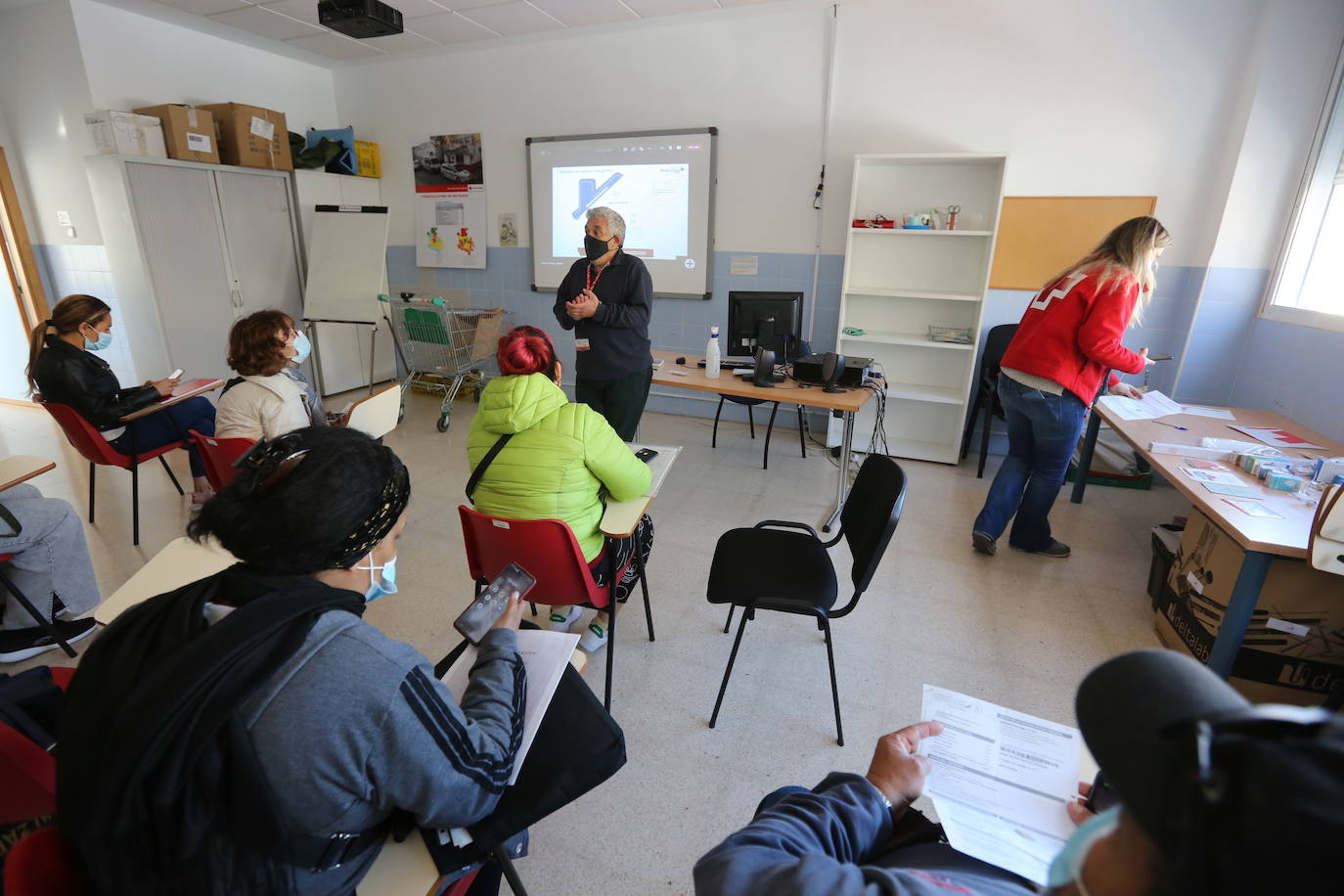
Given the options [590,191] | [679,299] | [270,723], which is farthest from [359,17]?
[270,723]

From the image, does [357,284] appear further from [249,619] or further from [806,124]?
[249,619]

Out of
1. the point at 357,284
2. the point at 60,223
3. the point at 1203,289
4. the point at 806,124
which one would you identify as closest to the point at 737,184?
the point at 806,124

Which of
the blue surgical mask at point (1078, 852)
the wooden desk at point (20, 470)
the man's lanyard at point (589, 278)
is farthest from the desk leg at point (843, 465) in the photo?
the wooden desk at point (20, 470)

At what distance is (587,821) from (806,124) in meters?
4.36

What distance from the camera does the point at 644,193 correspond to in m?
4.87

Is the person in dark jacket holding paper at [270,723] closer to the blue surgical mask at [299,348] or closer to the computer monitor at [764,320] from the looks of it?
the blue surgical mask at [299,348]

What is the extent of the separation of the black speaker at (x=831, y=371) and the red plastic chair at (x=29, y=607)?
129 inches

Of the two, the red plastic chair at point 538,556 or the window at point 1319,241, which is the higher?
the window at point 1319,241

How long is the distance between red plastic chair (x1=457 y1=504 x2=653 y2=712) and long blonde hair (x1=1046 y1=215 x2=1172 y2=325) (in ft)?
7.64

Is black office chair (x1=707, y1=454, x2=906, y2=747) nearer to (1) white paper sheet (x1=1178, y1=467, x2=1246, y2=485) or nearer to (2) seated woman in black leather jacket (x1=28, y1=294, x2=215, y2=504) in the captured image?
(1) white paper sheet (x1=1178, y1=467, x2=1246, y2=485)

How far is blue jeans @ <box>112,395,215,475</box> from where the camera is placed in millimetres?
2990

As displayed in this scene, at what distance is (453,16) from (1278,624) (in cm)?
560

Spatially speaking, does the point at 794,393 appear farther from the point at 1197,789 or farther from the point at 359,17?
the point at 359,17

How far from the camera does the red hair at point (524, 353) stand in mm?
1935
